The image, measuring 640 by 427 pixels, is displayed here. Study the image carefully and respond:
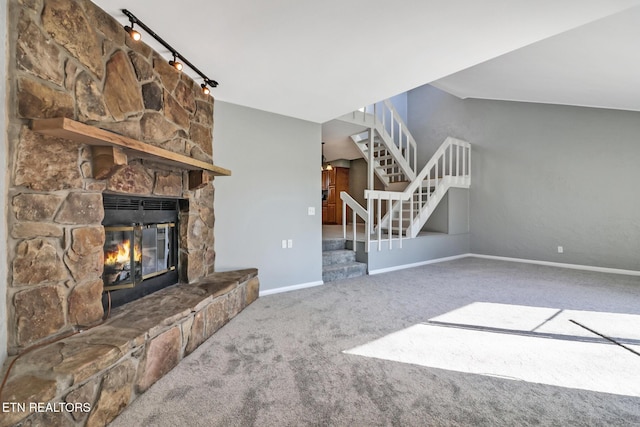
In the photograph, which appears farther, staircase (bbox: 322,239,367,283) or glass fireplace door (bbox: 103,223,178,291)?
staircase (bbox: 322,239,367,283)


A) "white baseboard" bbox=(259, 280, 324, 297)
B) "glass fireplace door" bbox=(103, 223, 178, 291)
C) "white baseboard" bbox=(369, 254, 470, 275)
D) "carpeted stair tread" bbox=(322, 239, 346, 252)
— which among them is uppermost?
"glass fireplace door" bbox=(103, 223, 178, 291)

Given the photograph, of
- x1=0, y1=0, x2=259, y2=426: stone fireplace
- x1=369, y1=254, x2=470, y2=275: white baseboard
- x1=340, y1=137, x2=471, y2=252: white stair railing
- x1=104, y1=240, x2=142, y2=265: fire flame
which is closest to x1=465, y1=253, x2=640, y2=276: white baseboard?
x1=369, y1=254, x2=470, y2=275: white baseboard

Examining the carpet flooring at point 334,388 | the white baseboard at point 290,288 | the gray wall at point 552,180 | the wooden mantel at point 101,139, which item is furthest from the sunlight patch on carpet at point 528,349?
the gray wall at point 552,180

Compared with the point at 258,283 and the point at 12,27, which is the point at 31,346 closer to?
the point at 12,27

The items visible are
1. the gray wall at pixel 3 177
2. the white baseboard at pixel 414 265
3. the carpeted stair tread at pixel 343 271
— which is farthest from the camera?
the white baseboard at pixel 414 265

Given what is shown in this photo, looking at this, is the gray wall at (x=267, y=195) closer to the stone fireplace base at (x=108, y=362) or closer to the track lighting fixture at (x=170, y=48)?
the track lighting fixture at (x=170, y=48)

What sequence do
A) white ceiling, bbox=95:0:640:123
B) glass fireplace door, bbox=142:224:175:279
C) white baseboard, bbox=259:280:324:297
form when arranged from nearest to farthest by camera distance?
white ceiling, bbox=95:0:640:123 → glass fireplace door, bbox=142:224:175:279 → white baseboard, bbox=259:280:324:297

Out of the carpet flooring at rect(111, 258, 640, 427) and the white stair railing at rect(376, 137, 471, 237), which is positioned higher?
the white stair railing at rect(376, 137, 471, 237)

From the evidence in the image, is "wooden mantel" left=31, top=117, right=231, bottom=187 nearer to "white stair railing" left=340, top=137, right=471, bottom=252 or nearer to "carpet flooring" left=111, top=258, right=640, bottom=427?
"carpet flooring" left=111, top=258, right=640, bottom=427

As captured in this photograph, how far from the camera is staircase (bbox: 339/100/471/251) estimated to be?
5621 millimetres

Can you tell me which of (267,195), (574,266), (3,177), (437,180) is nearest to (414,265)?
(437,180)

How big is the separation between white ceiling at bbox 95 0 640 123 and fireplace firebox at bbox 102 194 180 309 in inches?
51.0

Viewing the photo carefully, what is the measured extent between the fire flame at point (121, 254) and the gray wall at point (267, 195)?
1.16 meters

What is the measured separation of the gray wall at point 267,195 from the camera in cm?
343
